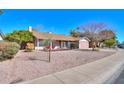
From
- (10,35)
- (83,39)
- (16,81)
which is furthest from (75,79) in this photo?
(83,39)

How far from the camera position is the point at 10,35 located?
26.1 meters

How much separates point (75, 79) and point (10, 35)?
18291mm
